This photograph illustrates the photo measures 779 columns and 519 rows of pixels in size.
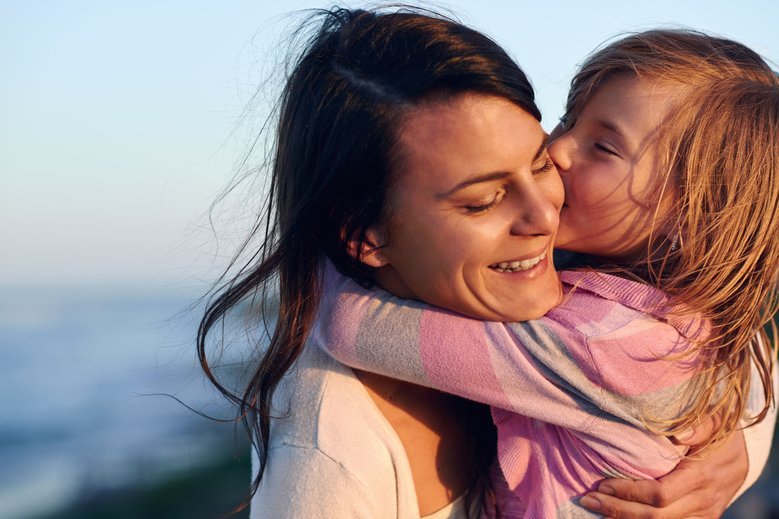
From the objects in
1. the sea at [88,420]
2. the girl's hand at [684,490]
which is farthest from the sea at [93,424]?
the girl's hand at [684,490]

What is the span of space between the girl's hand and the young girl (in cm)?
4

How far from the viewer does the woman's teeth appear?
221cm

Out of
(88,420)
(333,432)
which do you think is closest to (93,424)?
(88,420)

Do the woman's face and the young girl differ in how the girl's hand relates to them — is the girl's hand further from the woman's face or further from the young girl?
the woman's face

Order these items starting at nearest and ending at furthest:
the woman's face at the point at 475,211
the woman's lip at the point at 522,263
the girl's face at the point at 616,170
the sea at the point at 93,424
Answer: the woman's face at the point at 475,211 < the woman's lip at the point at 522,263 < the girl's face at the point at 616,170 < the sea at the point at 93,424

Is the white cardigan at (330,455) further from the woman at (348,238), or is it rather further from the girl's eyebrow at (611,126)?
the girl's eyebrow at (611,126)

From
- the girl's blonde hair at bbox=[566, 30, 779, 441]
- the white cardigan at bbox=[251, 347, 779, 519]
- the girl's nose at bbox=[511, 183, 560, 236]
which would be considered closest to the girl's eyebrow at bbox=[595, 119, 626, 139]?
the girl's blonde hair at bbox=[566, 30, 779, 441]

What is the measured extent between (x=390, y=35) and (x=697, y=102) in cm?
88

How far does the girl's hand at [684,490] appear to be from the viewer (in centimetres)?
223

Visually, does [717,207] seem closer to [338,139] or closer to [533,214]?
[533,214]

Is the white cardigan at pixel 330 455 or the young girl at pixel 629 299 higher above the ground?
the young girl at pixel 629 299

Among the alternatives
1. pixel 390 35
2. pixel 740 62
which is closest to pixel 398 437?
pixel 390 35

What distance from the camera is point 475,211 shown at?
83.6 inches

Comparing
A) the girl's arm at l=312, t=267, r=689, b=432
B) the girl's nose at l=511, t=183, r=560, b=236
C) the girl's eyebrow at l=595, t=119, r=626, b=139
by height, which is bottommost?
the girl's arm at l=312, t=267, r=689, b=432
